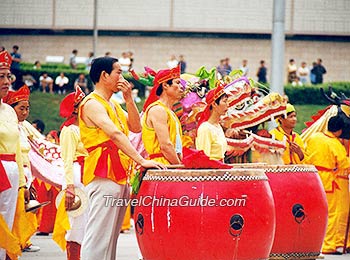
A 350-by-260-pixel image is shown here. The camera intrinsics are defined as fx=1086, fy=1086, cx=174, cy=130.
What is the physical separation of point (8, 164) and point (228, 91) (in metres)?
3.18

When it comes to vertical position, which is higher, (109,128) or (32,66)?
(109,128)

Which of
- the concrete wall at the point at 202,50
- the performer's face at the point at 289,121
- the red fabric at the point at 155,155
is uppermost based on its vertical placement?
the red fabric at the point at 155,155

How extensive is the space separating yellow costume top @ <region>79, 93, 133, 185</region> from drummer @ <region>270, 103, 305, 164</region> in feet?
13.0

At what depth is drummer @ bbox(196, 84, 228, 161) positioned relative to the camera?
10039 mm

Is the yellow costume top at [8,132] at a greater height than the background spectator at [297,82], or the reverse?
the yellow costume top at [8,132]

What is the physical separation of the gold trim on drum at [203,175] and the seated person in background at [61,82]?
2921 centimetres

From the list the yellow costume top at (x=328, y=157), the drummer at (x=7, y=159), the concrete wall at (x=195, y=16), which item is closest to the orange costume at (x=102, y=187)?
the drummer at (x=7, y=159)

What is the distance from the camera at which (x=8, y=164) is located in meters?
9.45

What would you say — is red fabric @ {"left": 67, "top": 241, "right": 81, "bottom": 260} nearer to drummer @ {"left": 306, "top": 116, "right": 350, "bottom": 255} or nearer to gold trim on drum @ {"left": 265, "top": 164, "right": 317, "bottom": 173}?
gold trim on drum @ {"left": 265, "top": 164, "right": 317, "bottom": 173}

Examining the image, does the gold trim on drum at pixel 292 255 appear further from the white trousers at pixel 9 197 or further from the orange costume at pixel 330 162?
the orange costume at pixel 330 162

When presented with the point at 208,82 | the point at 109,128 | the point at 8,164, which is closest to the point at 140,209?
the point at 109,128

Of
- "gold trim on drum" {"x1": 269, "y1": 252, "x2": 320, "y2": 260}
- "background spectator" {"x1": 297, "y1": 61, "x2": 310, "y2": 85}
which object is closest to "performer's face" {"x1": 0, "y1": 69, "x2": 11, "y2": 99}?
"gold trim on drum" {"x1": 269, "y1": 252, "x2": 320, "y2": 260}

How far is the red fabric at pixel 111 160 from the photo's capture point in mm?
8641

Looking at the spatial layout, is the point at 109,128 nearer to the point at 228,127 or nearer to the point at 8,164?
the point at 8,164
